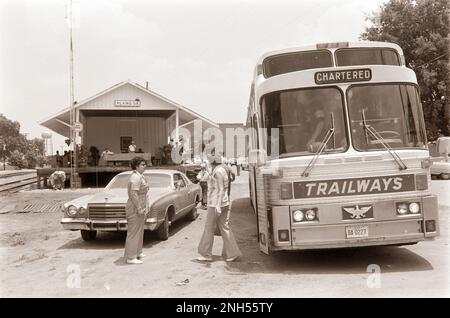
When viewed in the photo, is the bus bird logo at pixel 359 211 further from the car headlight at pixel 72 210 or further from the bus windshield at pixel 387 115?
the car headlight at pixel 72 210

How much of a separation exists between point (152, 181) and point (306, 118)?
4.97 m

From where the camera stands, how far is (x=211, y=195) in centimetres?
741

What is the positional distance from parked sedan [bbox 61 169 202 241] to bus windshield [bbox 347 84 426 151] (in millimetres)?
4122

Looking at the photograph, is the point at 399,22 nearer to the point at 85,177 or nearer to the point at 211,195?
the point at 85,177

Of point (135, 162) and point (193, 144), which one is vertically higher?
point (193, 144)

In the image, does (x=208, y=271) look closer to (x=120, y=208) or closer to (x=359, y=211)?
(x=359, y=211)

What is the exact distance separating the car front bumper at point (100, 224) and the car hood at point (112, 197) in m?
0.31

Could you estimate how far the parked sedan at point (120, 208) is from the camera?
8703 mm

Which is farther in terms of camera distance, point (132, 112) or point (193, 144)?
point (193, 144)

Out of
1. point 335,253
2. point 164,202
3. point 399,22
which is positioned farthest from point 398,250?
point 399,22

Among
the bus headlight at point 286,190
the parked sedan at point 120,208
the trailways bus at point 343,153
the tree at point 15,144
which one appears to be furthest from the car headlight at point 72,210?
the tree at point 15,144

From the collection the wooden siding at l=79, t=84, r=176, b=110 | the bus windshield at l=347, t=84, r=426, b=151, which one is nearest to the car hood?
the bus windshield at l=347, t=84, r=426, b=151

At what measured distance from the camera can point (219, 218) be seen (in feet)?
24.2
